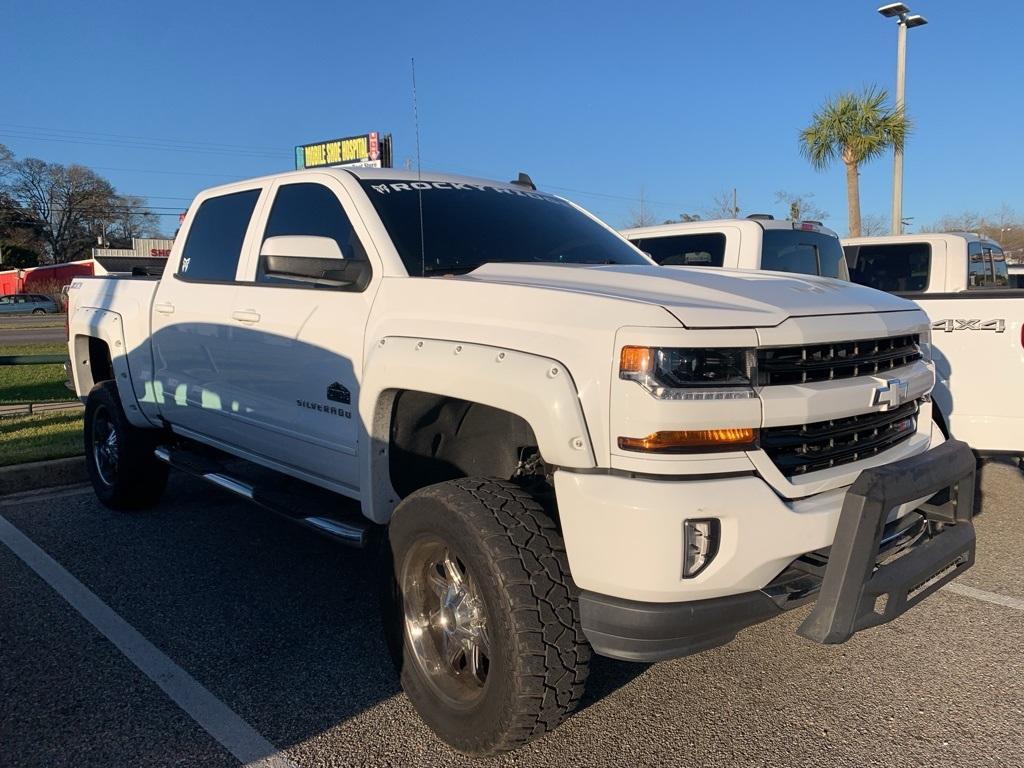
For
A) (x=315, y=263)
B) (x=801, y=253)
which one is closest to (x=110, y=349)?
(x=315, y=263)

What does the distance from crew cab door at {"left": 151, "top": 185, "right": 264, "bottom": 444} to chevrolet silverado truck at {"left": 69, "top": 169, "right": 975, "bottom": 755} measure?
27 centimetres

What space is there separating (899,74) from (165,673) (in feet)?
58.4

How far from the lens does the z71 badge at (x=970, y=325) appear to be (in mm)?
4816

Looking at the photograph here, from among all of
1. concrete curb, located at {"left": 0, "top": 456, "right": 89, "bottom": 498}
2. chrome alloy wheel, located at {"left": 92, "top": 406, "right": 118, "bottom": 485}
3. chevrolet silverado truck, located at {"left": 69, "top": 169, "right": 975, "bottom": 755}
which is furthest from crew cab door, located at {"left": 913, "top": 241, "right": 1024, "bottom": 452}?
concrete curb, located at {"left": 0, "top": 456, "right": 89, "bottom": 498}

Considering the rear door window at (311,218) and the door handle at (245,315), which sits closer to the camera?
the rear door window at (311,218)

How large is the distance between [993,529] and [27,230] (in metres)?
85.0

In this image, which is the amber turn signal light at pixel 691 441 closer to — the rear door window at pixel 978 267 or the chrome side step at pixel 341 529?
the chrome side step at pixel 341 529

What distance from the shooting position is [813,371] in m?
2.69

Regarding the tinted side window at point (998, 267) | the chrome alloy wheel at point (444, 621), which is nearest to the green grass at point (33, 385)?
the chrome alloy wheel at point (444, 621)

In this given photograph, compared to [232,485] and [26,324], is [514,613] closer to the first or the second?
[232,485]

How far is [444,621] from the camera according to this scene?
3.02 metres

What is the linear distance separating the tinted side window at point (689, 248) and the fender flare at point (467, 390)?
14.8 feet

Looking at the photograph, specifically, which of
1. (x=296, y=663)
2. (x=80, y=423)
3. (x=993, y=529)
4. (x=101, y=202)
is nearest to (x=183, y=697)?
(x=296, y=663)

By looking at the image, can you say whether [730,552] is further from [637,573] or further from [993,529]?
[993,529]
